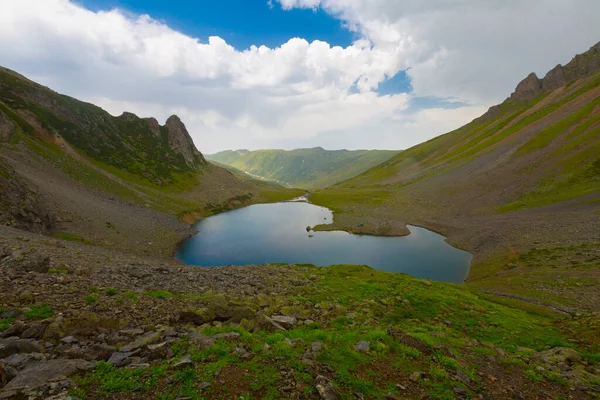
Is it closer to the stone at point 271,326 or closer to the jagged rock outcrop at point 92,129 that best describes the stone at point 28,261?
the stone at point 271,326

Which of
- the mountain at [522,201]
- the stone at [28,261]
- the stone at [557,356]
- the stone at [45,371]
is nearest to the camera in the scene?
the stone at [45,371]

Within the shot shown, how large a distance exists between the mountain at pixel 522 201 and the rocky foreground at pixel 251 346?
69.9 ft

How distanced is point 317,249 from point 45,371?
6988 cm

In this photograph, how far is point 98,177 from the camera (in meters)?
98.1

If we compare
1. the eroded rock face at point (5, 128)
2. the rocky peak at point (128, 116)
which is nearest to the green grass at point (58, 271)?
the eroded rock face at point (5, 128)

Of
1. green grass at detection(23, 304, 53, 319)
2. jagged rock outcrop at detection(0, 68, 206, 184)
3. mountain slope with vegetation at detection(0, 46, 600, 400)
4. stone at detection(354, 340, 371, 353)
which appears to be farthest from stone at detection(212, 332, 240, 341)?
jagged rock outcrop at detection(0, 68, 206, 184)

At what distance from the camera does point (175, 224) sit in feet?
309

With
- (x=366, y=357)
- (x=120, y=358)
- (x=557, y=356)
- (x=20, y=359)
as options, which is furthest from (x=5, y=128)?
(x=557, y=356)

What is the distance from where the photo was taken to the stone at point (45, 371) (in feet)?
31.5

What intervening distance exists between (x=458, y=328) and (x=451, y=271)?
41.3 m

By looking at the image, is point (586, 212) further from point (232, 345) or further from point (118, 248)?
point (118, 248)

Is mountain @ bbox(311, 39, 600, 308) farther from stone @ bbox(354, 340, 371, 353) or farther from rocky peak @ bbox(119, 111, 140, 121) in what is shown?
rocky peak @ bbox(119, 111, 140, 121)

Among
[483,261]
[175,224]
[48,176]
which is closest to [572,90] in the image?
[483,261]

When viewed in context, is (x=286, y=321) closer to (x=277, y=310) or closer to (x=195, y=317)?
(x=277, y=310)
